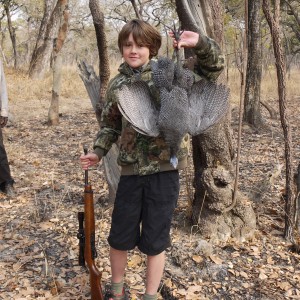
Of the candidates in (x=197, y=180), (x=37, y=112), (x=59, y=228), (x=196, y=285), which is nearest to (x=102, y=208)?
(x=59, y=228)

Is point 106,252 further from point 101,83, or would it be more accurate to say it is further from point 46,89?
point 46,89

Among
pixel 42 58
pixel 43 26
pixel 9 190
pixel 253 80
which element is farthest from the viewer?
pixel 43 26

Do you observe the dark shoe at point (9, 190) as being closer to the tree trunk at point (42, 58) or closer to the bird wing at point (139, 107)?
the bird wing at point (139, 107)

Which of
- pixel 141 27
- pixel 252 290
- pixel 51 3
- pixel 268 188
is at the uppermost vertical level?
pixel 51 3

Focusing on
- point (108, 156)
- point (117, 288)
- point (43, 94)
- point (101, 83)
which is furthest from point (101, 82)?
point (43, 94)

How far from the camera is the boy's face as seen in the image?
2141mm

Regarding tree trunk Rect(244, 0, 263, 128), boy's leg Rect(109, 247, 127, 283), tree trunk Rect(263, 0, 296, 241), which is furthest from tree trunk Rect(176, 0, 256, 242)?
tree trunk Rect(244, 0, 263, 128)

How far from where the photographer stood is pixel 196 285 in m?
2.82

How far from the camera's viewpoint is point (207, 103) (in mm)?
2049

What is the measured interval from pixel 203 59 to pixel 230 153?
1297 mm

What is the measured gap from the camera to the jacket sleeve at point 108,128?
7.68ft

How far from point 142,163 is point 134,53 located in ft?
2.00

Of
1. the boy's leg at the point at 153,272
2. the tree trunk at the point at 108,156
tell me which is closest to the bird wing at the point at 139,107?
the boy's leg at the point at 153,272

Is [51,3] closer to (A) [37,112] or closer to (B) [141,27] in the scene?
(A) [37,112]
